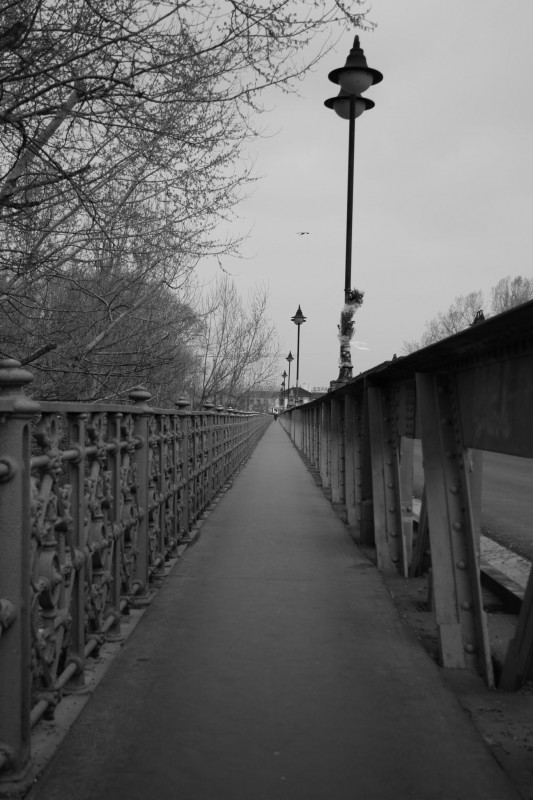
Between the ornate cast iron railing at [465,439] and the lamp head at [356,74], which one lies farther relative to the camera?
the lamp head at [356,74]

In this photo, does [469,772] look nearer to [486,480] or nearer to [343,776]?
[343,776]

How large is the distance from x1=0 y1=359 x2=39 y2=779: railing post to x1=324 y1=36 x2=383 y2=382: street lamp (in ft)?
48.0

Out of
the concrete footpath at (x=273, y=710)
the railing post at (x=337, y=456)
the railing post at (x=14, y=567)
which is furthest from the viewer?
the railing post at (x=337, y=456)

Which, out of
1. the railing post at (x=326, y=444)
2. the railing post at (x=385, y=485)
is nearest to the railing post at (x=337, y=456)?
the railing post at (x=326, y=444)

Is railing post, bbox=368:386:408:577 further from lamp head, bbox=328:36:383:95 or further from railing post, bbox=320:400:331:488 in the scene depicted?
lamp head, bbox=328:36:383:95

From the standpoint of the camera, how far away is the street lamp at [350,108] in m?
15.7

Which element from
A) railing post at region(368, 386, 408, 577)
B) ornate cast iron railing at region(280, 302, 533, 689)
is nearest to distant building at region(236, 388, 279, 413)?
railing post at region(368, 386, 408, 577)

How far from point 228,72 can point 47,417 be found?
3.90 meters

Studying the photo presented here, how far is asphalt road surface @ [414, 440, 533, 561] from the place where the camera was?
848 cm

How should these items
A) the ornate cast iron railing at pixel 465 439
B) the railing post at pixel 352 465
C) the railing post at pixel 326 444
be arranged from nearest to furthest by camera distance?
the ornate cast iron railing at pixel 465 439 → the railing post at pixel 352 465 → the railing post at pixel 326 444

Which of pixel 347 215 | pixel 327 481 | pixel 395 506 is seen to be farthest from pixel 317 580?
pixel 347 215

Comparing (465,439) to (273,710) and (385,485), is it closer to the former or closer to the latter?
(273,710)

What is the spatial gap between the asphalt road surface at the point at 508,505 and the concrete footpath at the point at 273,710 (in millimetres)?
2853

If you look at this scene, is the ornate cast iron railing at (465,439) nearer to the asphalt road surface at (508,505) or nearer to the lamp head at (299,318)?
the asphalt road surface at (508,505)
